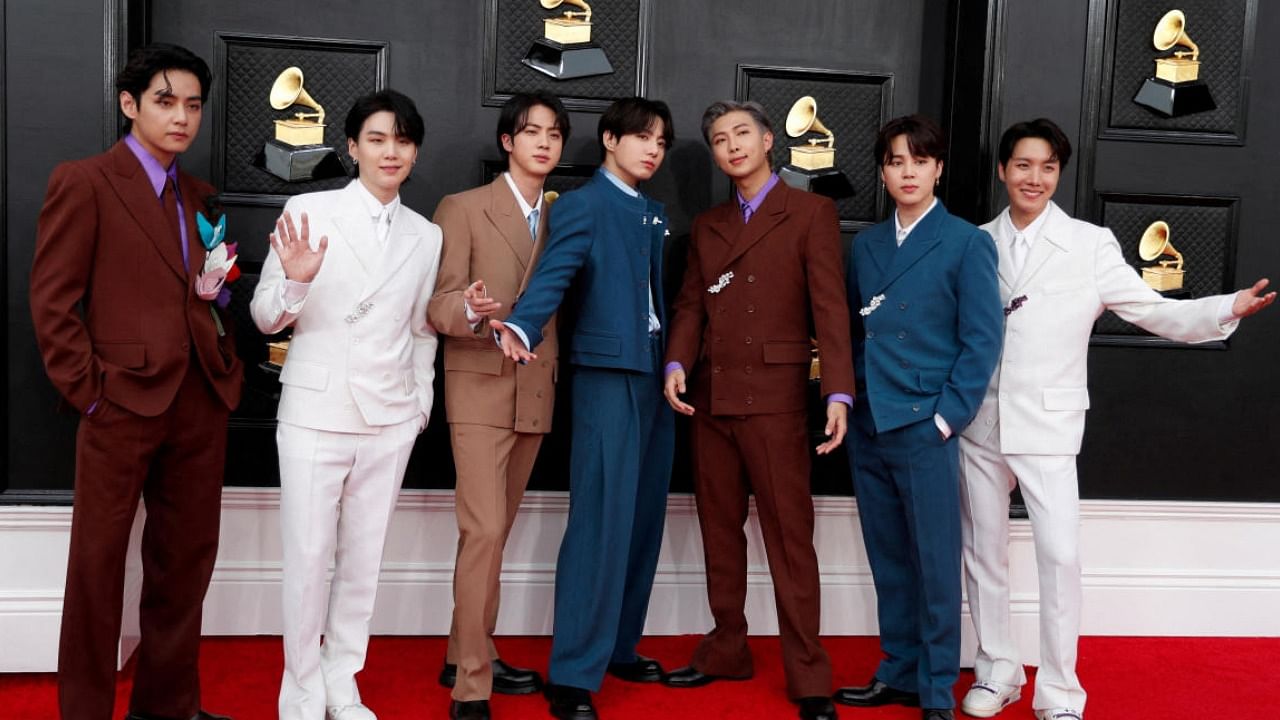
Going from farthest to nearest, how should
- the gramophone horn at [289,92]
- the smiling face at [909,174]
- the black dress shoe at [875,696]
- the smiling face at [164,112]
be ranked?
the gramophone horn at [289,92]
the black dress shoe at [875,696]
the smiling face at [909,174]
the smiling face at [164,112]

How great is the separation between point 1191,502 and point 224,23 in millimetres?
3718

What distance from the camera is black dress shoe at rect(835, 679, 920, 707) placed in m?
3.13

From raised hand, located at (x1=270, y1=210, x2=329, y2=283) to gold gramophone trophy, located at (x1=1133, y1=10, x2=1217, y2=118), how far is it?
2839 millimetres

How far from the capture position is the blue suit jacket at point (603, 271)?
294 centimetres

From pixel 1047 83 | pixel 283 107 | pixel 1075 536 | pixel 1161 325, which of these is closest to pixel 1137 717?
pixel 1075 536

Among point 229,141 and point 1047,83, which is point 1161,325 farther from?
point 229,141

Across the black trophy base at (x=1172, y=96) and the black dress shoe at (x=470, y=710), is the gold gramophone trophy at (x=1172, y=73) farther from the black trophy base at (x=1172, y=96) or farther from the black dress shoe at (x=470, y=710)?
the black dress shoe at (x=470, y=710)

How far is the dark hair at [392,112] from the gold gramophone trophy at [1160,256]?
2553mm

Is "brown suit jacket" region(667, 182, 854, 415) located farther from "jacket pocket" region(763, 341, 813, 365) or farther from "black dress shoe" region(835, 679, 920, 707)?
"black dress shoe" region(835, 679, 920, 707)

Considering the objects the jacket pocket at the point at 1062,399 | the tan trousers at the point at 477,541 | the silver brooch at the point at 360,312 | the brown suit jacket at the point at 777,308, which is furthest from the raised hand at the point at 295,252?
the jacket pocket at the point at 1062,399

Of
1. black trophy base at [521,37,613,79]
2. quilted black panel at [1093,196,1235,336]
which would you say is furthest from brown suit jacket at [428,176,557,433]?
quilted black panel at [1093,196,1235,336]

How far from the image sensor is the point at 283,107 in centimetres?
349

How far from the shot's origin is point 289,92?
11.4 feet

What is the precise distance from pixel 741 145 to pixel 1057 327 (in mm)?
1042
